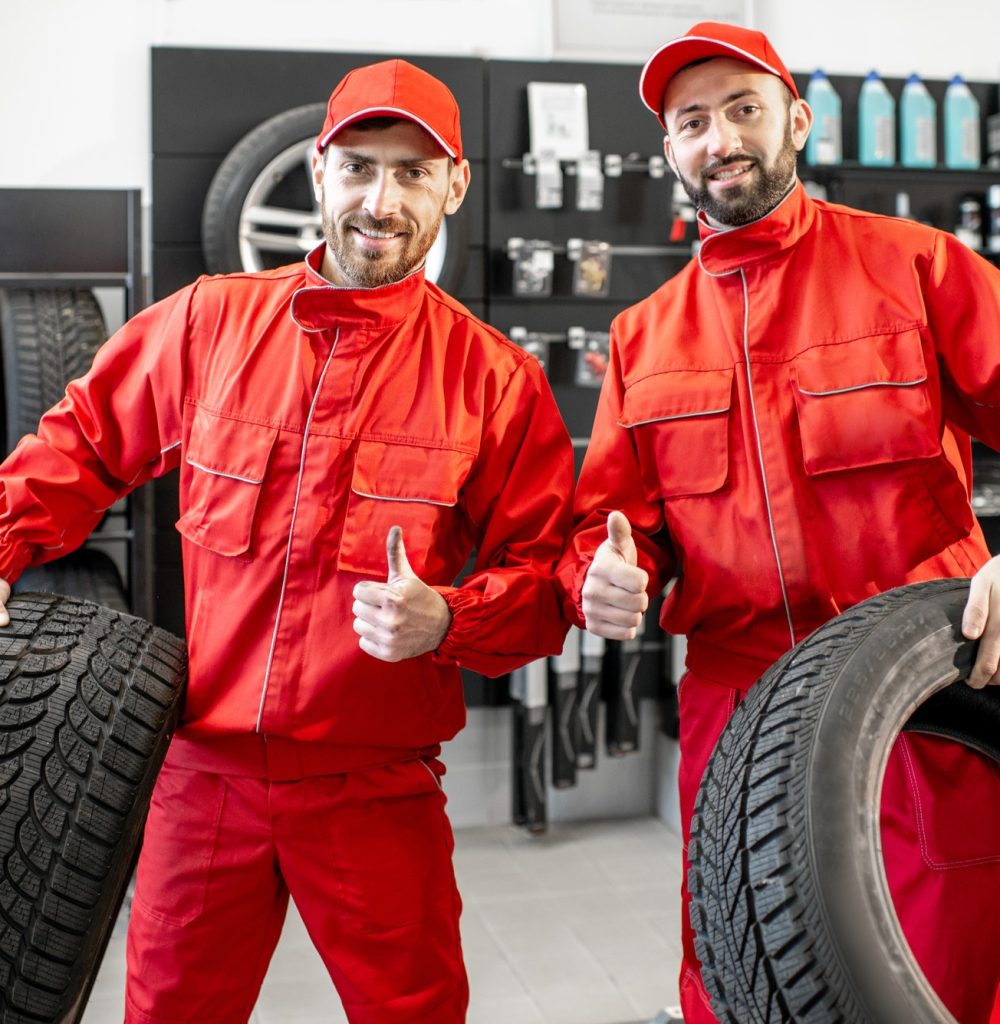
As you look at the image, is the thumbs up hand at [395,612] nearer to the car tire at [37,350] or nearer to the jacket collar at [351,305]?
the jacket collar at [351,305]

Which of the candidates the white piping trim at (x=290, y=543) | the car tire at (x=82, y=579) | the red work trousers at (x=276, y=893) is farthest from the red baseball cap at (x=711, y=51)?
the car tire at (x=82, y=579)

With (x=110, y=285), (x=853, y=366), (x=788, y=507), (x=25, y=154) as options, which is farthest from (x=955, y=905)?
(x=25, y=154)

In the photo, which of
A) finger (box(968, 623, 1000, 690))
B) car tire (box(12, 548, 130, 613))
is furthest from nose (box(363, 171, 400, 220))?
car tire (box(12, 548, 130, 613))

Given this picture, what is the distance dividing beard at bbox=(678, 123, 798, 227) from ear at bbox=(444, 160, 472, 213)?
378 millimetres

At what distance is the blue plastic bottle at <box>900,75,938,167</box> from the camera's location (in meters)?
4.01

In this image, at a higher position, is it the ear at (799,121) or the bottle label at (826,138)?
the bottle label at (826,138)

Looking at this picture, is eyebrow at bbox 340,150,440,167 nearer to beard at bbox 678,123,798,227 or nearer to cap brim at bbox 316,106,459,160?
cap brim at bbox 316,106,459,160

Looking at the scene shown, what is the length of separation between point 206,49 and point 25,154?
0.64 m

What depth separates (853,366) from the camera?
1.73 meters

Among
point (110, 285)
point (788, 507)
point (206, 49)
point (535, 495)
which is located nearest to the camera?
point (788, 507)

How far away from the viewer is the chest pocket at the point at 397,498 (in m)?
1.75

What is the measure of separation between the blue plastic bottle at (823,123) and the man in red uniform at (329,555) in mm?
2425

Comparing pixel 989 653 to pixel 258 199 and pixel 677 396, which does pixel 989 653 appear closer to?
pixel 677 396

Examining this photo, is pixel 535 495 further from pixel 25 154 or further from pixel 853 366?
pixel 25 154
